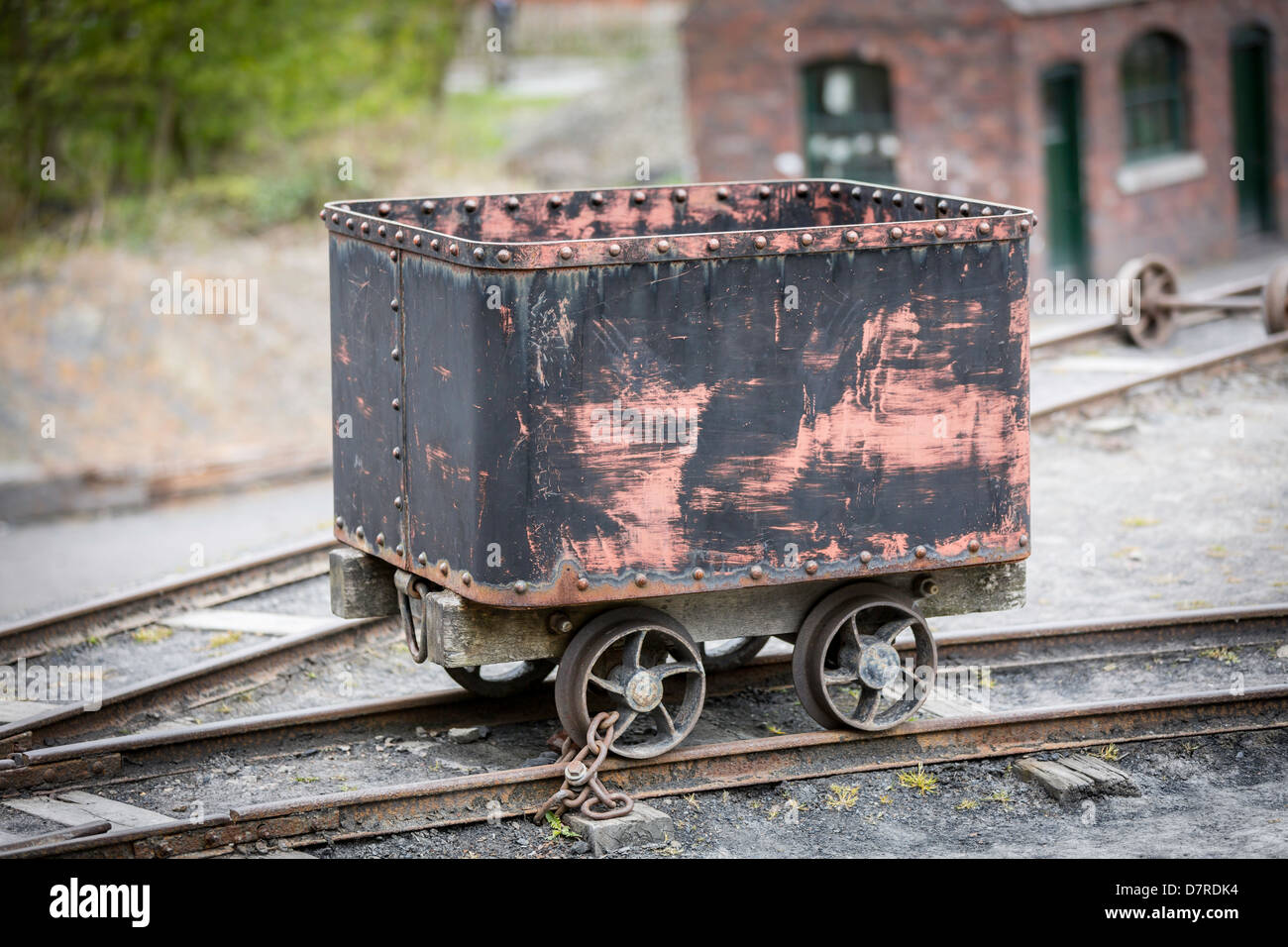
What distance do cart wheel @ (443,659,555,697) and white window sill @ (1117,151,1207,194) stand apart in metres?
14.7

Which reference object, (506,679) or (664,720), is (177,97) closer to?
(506,679)

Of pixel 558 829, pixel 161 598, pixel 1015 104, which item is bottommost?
pixel 558 829

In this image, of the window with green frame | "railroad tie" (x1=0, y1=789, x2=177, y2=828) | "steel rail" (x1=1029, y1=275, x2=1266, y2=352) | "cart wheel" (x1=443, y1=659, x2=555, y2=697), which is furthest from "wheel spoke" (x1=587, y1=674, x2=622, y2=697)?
the window with green frame

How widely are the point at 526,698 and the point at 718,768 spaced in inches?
48.3

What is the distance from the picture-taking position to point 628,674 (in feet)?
20.5

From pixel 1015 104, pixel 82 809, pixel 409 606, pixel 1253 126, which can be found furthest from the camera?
pixel 1253 126

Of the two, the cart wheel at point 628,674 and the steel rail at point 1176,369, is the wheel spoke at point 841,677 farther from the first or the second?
the steel rail at point 1176,369

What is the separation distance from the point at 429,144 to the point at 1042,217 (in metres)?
8.66

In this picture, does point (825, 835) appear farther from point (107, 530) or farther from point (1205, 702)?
point (107, 530)

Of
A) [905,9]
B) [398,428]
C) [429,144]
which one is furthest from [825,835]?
[429,144]

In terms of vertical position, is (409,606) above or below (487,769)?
above

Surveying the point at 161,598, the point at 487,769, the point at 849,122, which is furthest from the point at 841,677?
the point at 849,122

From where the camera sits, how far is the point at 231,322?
17719 millimetres

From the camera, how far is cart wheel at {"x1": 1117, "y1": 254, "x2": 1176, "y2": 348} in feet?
45.7
